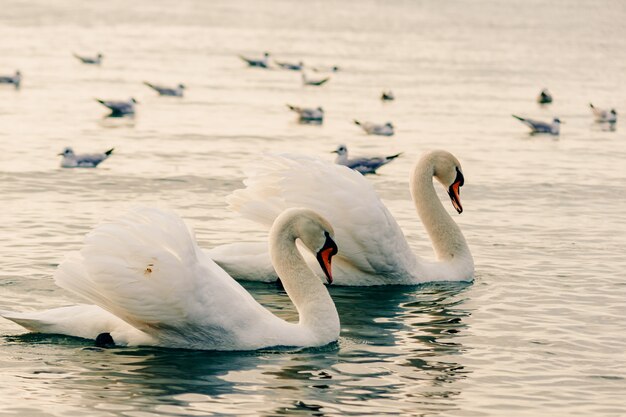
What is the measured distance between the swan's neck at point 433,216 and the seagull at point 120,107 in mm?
18205

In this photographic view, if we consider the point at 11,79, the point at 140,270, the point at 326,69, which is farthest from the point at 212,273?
the point at 326,69

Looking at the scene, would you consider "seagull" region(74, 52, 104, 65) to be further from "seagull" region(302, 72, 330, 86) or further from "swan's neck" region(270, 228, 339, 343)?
"swan's neck" region(270, 228, 339, 343)

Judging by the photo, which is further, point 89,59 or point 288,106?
point 89,59

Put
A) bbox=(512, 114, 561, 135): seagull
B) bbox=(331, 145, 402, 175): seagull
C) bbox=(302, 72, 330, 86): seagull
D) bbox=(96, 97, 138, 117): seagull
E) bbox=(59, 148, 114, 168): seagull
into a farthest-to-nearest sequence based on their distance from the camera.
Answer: bbox=(302, 72, 330, 86): seagull < bbox=(96, 97, 138, 117): seagull < bbox=(512, 114, 561, 135): seagull < bbox=(331, 145, 402, 175): seagull < bbox=(59, 148, 114, 168): seagull

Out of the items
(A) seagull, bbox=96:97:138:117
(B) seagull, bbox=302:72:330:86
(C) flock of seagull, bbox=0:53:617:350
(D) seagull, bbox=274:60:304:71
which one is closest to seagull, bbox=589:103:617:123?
(A) seagull, bbox=96:97:138:117

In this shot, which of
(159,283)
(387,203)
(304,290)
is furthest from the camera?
(387,203)

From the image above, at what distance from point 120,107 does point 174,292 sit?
76.5ft

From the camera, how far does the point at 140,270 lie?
12133 mm

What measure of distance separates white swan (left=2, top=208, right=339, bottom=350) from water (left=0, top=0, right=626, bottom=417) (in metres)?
0.18

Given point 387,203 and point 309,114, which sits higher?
point 309,114

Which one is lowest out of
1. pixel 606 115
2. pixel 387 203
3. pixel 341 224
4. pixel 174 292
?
pixel 387 203

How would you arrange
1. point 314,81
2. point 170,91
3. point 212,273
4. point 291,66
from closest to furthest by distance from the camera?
1. point 212,273
2. point 170,91
3. point 314,81
4. point 291,66

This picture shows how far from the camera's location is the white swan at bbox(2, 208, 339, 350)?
12133mm

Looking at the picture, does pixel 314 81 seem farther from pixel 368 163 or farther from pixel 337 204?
pixel 337 204
